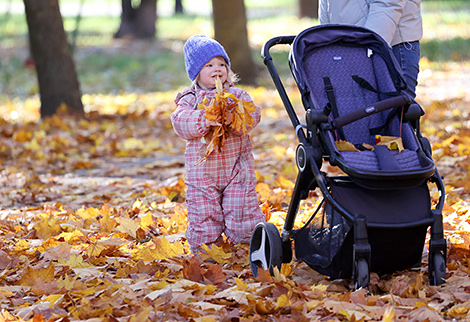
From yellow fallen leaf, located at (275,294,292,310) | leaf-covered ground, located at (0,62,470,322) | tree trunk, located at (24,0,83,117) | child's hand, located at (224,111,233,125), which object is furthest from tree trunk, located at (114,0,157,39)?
yellow fallen leaf, located at (275,294,292,310)

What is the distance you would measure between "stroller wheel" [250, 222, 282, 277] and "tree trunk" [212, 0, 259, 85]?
9.63m

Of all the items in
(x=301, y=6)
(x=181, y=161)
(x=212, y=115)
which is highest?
(x=301, y=6)

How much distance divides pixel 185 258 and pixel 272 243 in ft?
2.28

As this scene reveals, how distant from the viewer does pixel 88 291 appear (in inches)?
121

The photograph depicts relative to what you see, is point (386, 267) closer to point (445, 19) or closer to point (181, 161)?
point (181, 161)

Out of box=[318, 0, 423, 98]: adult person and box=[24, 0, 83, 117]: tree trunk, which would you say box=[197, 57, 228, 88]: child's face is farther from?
box=[24, 0, 83, 117]: tree trunk

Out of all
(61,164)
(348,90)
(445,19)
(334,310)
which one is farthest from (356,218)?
(445,19)

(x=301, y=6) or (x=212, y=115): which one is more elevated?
(x=301, y=6)

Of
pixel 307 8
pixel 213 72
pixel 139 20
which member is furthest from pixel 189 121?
pixel 307 8

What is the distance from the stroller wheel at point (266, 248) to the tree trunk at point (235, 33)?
9.63 meters

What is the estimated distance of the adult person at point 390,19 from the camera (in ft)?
14.4

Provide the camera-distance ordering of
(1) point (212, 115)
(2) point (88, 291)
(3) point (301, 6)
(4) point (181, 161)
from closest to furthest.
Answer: (2) point (88, 291) < (1) point (212, 115) < (4) point (181, 161) < (3) point (301, 6)

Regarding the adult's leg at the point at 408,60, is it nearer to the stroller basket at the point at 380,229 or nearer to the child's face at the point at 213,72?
the child's face at the point at 213,72

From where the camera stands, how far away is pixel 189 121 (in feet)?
11.7
